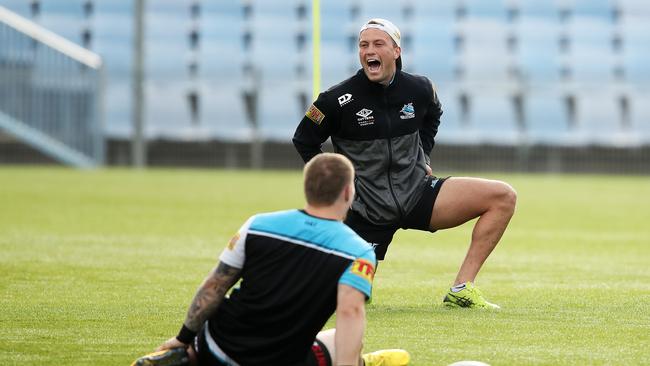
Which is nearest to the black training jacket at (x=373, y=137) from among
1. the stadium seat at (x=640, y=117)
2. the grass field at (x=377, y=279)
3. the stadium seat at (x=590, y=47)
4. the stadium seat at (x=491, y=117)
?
the grass field at (x=377, y=279)

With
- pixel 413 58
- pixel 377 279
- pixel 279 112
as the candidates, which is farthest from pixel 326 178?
pixel 413 58

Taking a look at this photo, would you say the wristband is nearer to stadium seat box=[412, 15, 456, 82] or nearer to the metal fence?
the metal fence

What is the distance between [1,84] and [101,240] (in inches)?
752

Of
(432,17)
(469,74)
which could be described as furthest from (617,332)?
(432,17)

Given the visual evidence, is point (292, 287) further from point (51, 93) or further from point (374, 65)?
point (51, 93)

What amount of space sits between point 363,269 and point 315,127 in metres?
2.91

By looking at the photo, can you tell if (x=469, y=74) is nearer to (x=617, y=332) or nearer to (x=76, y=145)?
(x=76, y=145)

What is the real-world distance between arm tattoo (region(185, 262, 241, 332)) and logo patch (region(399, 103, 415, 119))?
287cm

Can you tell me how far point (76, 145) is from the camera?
30.7 metres

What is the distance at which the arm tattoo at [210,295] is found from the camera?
497 centimetres

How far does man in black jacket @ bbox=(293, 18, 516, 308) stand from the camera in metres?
7.54

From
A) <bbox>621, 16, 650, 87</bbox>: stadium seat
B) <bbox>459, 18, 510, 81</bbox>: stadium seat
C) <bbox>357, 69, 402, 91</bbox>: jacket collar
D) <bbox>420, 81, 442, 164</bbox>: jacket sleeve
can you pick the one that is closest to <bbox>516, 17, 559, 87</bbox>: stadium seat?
<bbox>459, 18, 510, 81</bbox>: stadium seat

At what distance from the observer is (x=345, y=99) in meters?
7.55

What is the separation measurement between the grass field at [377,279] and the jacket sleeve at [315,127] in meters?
1.05
